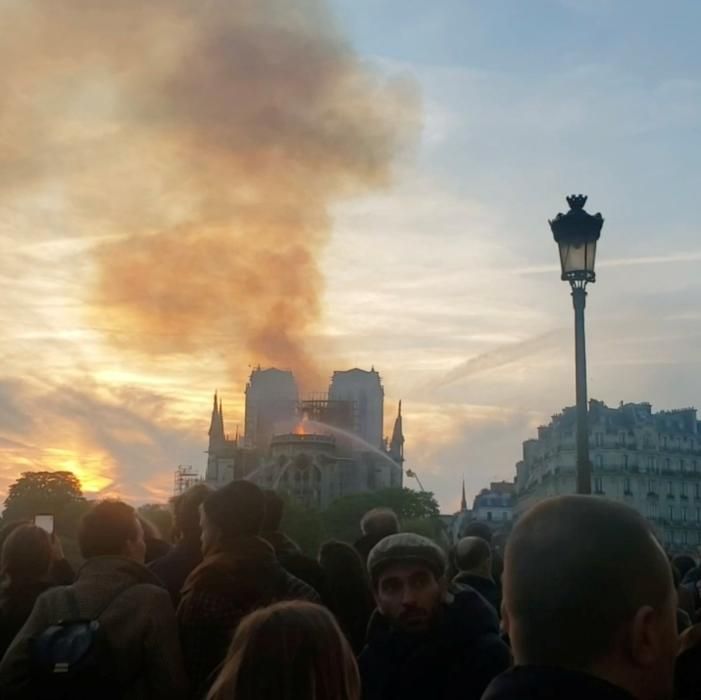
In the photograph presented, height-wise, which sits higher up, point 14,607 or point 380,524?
point 380,524

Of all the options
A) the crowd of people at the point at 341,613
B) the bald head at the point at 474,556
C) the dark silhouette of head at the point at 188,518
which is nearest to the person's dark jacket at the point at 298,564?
the crowd of people at the point at 341,613

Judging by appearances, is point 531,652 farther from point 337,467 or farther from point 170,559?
point 337,467

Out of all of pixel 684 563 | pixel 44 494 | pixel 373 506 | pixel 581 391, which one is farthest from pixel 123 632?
pixel 44 494

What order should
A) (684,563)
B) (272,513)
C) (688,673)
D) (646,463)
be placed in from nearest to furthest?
(688,673) < (272,513) < (684,563) < (646,463)

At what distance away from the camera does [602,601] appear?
9.21 feet

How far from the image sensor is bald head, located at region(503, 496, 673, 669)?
9.23ft

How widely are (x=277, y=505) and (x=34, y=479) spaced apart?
393 ft

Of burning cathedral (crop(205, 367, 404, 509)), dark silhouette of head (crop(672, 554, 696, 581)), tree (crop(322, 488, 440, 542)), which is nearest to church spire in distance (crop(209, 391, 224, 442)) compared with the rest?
burning cathedral (crop(205, 367, 404, 509))

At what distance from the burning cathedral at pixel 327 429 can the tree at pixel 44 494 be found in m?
20.7

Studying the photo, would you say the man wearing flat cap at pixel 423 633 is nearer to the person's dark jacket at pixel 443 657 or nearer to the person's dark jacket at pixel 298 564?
the person's dark jacket at pixel 443 657

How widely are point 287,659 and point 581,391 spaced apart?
8.58 meters

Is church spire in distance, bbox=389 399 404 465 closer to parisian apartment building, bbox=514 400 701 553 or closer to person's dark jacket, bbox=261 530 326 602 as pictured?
parisian apartment building, bbox=514 400 701 553

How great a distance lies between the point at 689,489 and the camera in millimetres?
96562

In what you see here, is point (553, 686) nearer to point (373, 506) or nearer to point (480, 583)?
point (480, 583)
